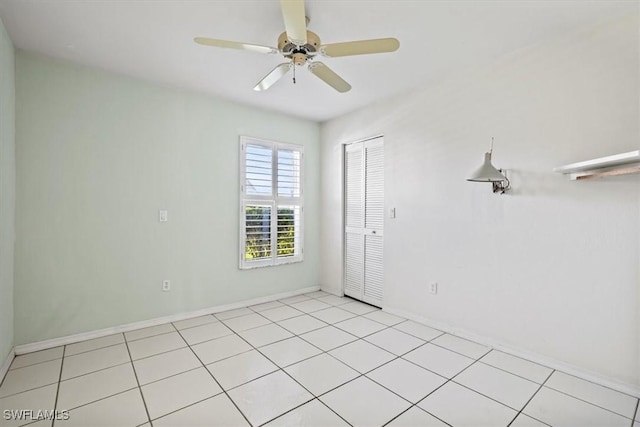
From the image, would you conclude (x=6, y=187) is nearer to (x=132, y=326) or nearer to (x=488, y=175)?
(x=132, y=326)

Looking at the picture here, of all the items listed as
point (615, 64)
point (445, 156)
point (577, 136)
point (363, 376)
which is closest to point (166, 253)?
point (363, 376)

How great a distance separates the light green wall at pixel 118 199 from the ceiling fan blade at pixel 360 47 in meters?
2.13

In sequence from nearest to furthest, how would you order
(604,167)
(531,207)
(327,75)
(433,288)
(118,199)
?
(604,167), (327,75), (531,207), (118,199), (433,288)

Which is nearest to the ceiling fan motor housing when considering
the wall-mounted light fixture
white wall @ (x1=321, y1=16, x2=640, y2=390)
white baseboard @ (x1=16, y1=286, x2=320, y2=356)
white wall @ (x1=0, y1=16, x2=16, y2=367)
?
the wall-mounted light fixture

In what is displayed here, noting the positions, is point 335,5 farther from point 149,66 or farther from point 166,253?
point 166,253

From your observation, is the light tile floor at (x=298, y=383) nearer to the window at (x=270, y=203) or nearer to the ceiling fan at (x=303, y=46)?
the window at (x=270, y=203)

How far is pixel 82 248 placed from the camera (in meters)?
2.88

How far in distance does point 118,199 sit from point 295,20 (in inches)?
97.1

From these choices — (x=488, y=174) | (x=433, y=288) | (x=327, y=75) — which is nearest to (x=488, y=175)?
(x=488, y=174)

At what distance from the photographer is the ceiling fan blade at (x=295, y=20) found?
1535 millimetres

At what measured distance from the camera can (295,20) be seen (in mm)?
1680

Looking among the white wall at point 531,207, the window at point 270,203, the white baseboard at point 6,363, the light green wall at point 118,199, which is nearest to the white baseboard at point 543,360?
the white wall at point 531,207

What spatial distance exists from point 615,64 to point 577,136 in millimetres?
495

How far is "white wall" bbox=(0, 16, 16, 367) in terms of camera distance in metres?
2.26
